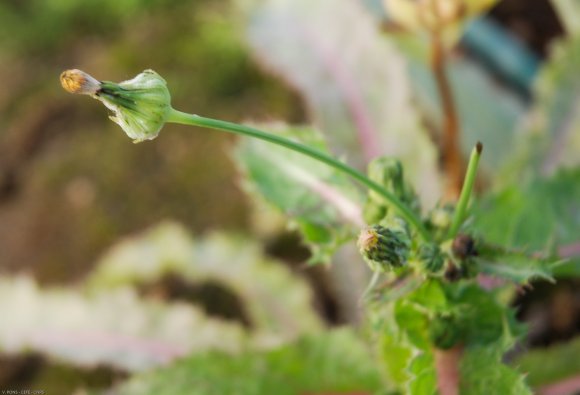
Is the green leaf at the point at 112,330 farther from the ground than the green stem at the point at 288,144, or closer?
farther from the ground

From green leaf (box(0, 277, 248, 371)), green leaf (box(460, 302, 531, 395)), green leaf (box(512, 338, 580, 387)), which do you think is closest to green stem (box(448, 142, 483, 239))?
green leaf (box(460, 302, 531, 395))

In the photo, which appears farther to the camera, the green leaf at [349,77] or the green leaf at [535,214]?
the green leaf at [349,77]

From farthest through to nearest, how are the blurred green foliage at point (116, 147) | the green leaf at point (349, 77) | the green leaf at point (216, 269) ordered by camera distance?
the blurred green foliage at point (116, 147)
the green leaf at point (216, 269)
the green leaf at point (349, 77)

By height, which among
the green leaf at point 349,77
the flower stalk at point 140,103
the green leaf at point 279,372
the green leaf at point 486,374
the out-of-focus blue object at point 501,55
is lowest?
the green leaf at point 486,374

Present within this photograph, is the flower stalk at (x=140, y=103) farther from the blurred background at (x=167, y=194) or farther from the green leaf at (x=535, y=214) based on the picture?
the blurred background at (x=167, y=194)

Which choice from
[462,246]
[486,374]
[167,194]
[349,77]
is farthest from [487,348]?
[167,194]

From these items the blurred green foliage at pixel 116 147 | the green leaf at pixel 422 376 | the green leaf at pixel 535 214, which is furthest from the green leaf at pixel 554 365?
the blurred green foliage at pixel 116 147

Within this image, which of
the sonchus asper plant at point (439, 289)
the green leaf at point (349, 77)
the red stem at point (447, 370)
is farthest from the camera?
the green leaf at point (349, 77)

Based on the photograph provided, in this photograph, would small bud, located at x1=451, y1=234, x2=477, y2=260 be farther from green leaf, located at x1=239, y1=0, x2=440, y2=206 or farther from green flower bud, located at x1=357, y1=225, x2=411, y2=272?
green leaf, located at x1=239, y1=0, x2=440, y2=206
